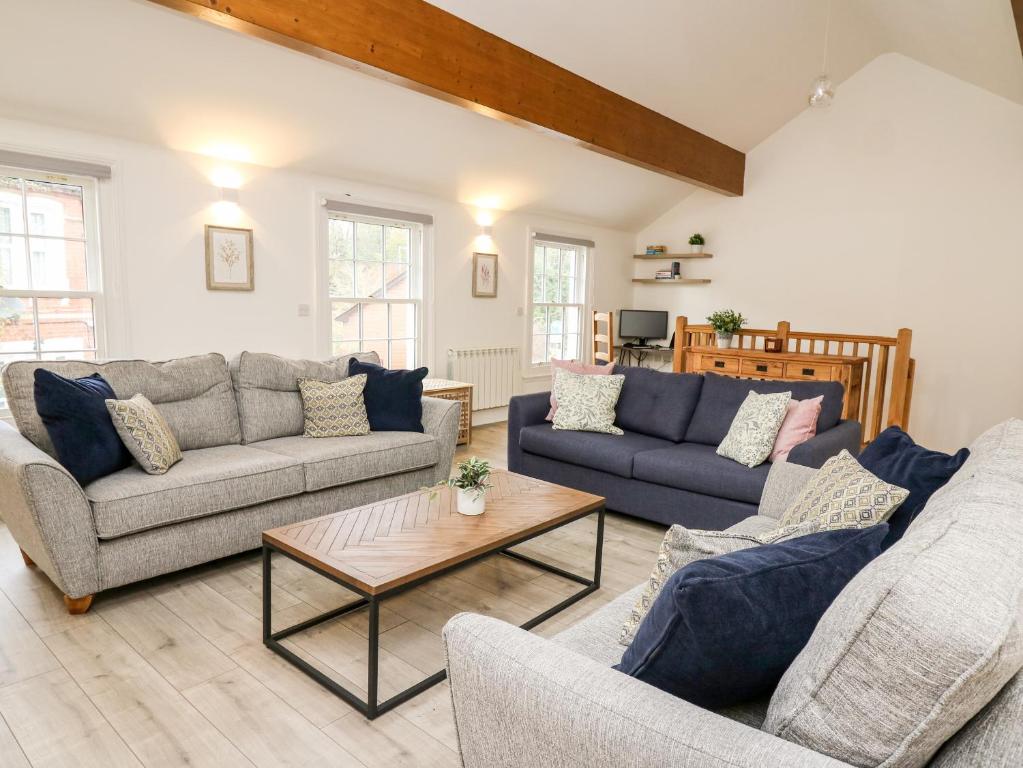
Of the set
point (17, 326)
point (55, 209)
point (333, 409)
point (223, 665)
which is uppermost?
Result: point (55, 209)

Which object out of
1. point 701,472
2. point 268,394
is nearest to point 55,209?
point 268,394

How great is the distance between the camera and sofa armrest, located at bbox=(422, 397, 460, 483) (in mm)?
3945

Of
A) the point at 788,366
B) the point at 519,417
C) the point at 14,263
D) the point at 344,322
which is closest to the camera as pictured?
the point at 14,263

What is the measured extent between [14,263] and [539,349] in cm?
472

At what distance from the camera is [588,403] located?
413 cm

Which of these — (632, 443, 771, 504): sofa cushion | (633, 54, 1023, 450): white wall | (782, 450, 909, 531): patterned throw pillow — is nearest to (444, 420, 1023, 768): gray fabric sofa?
(782, 450, 909, 531): patterned throw pillow

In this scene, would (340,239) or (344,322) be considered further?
(344,322)

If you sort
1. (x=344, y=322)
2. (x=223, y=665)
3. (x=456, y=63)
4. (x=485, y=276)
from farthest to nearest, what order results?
(x=485, y=276), (x=344, y=322), (x=456, y=63), (x=223, y=665)

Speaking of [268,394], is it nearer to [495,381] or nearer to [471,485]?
[471,485]

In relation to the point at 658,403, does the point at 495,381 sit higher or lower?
lower

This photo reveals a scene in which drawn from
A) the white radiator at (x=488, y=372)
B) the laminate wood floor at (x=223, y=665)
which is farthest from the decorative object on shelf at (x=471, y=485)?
the white radiator at (x=488, y=372)

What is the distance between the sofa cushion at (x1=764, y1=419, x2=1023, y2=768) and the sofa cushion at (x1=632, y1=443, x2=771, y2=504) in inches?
90.3

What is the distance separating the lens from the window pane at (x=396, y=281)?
18.8 feet

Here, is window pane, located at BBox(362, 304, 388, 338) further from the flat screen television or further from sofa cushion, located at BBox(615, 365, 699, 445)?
the flat screen television
